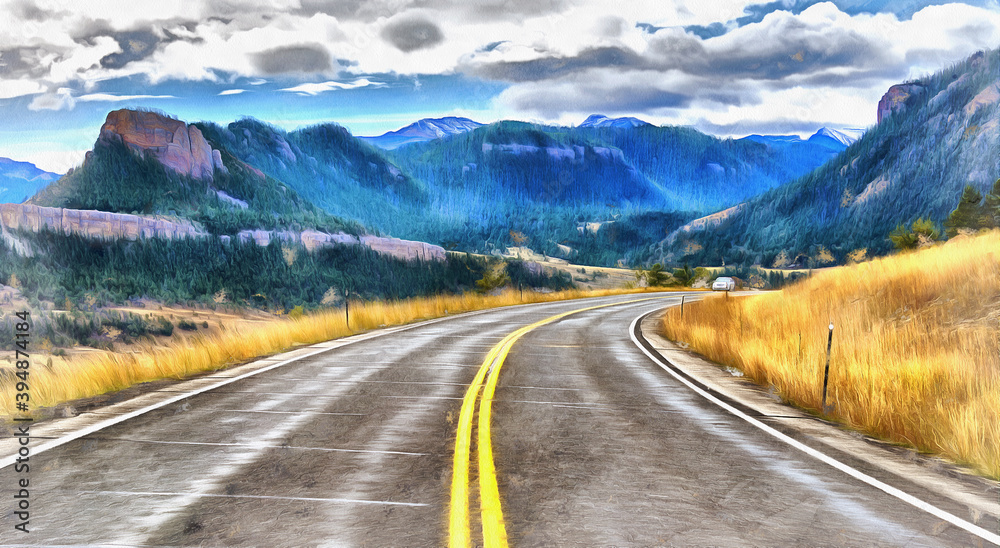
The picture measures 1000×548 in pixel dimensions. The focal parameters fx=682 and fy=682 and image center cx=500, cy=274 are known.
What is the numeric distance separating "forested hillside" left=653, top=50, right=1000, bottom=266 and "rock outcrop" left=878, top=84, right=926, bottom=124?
2.61 feet

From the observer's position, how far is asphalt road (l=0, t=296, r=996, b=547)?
4.55 m

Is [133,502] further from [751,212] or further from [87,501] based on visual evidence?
[751,212]

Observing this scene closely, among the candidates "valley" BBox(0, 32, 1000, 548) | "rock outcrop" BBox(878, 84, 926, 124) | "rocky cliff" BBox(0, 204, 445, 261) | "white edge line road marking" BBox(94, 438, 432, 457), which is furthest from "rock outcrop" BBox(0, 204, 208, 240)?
"rock outcrop" BBox(878, 84, 926, 124)

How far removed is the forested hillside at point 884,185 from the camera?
4584 inches

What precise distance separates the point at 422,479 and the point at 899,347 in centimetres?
1025

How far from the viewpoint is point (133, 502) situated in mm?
5031

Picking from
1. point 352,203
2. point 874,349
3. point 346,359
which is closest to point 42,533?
point 346,359

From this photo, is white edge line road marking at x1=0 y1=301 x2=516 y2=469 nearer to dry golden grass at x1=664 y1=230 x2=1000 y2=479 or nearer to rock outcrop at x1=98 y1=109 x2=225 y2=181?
dry golden grass at x1=664 y1=230 x2=1000 y2=479

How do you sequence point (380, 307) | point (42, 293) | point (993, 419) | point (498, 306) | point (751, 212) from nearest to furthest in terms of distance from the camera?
point (993, 419), point (380, 307), point (42, 293), point (498, 306), point (751, 212)

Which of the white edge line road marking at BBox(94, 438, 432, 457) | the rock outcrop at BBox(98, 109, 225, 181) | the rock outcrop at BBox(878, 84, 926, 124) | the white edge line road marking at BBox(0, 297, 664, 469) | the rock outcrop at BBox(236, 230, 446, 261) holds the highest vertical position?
the rock outcrop at BBox(878, 84, 926, 124)

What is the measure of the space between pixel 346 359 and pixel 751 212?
17680 cm

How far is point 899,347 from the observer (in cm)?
1230

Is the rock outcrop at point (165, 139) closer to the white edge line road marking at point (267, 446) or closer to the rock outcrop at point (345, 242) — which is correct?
the rock outcrop at point (345, 242)

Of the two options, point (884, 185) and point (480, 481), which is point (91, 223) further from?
point (884, 185)
